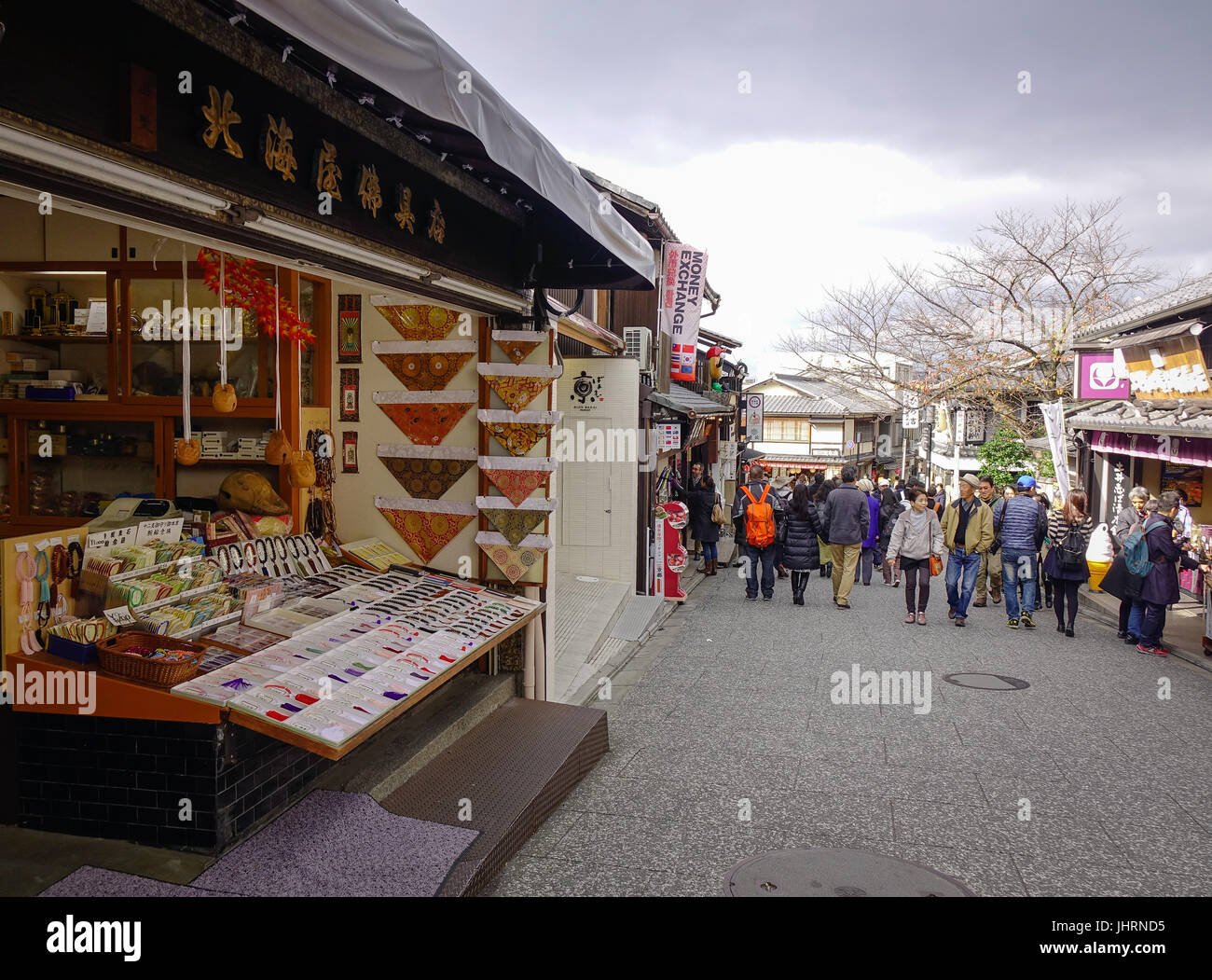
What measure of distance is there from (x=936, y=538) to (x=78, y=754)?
429 inches

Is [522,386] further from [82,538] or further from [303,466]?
[82,538]

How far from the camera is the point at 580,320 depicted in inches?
419

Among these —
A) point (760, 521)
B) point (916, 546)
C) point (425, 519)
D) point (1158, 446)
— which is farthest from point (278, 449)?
point (1158, 446)

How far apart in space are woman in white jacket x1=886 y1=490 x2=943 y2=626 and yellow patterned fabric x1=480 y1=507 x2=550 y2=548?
Result: 732 centimetres

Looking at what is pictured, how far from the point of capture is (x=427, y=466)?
6.69m

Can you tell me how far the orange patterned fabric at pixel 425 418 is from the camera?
6.61 metres

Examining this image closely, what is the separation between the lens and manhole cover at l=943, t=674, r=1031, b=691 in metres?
8.96

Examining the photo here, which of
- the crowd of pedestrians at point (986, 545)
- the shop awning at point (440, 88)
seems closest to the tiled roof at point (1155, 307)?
the crowd of pedestrians at point (986, 545)

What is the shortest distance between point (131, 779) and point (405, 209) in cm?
303

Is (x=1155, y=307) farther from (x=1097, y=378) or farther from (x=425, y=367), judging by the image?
(x=425, y=367)

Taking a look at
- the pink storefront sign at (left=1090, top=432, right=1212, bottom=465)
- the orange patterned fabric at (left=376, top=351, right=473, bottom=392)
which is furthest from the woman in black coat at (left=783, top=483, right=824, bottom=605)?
the orange patterned fabric at (left=376, top=351, right=473, bottom=392)

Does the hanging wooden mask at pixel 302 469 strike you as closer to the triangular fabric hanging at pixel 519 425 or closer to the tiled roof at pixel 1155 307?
the triangular fabric hanging at pixel 519 425

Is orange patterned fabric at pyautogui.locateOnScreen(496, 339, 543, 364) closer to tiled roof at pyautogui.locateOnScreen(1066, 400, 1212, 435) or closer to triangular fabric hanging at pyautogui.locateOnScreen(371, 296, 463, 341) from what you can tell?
triangular fabric hanging at pyautogui.locateOnScreen(371, 296, 463, 341)
